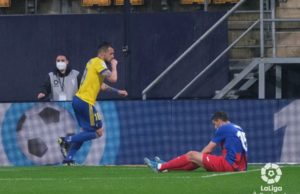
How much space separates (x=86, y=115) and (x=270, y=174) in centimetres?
487

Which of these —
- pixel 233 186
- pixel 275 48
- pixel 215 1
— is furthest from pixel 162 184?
pixel 215 1

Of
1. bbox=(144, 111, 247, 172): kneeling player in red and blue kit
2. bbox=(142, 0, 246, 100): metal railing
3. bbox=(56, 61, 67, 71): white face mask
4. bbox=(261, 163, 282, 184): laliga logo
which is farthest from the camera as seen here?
bbox=(142, 0, 246, 100): metal railing

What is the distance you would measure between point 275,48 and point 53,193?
37.2 ft

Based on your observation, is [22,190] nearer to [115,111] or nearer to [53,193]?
[53,193]

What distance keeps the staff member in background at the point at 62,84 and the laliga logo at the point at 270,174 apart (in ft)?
22.0

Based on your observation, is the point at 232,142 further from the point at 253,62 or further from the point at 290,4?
the point at 290,4

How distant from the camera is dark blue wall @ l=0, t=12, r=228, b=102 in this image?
24766mm

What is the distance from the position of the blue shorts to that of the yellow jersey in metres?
0.08

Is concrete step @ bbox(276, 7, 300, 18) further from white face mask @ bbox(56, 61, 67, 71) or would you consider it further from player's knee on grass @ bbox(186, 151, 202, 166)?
player's knee on grass @ bbox(186, 151, 202, 166)

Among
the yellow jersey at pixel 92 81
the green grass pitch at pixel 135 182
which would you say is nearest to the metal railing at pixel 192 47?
the yellow jersey at pixel 92 81

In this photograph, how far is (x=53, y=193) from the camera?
13602 millimetres

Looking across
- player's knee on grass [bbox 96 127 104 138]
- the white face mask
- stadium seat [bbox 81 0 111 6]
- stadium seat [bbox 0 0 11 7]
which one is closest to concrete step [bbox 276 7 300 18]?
stadium seat [bbox 81 0 111 6]

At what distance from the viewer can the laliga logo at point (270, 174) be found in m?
14.7

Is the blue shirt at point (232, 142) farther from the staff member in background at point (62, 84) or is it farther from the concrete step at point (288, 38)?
the concrete step at point (288, 38)
